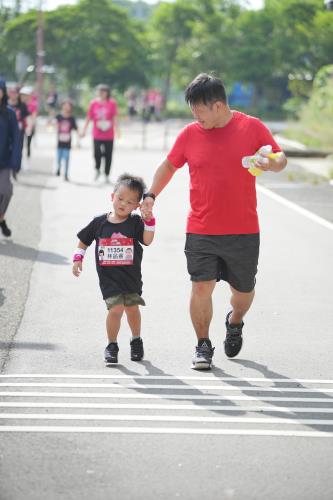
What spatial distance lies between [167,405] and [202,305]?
1.20 meters

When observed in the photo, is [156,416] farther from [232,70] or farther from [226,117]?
[232,70]

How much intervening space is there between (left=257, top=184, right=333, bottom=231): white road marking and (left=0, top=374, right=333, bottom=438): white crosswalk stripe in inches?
345

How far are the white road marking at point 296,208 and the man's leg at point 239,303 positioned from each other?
7.87 m

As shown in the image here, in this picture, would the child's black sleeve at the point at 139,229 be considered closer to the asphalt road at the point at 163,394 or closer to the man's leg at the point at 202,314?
the man's leg at the point at 202,314

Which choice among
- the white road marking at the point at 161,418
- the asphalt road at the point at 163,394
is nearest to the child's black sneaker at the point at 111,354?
the asphalt road at the point at 163,394

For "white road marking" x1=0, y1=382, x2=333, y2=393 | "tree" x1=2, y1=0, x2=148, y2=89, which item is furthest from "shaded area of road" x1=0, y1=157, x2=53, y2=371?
"tree" x1=2, y1=0, x2=148, y2=89

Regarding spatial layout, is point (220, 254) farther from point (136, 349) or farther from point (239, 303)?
point (136, 349)

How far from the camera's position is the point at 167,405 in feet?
21.7

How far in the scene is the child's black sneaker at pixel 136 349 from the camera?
7820mm

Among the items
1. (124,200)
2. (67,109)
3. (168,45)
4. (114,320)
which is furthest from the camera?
(168,45)

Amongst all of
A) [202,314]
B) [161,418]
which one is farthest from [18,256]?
[161,418]

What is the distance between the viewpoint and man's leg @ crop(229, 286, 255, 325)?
7883 mm

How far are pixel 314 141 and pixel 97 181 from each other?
14664mm

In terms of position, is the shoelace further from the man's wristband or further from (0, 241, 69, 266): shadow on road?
(0, 241, 69, 266): shadow on road
